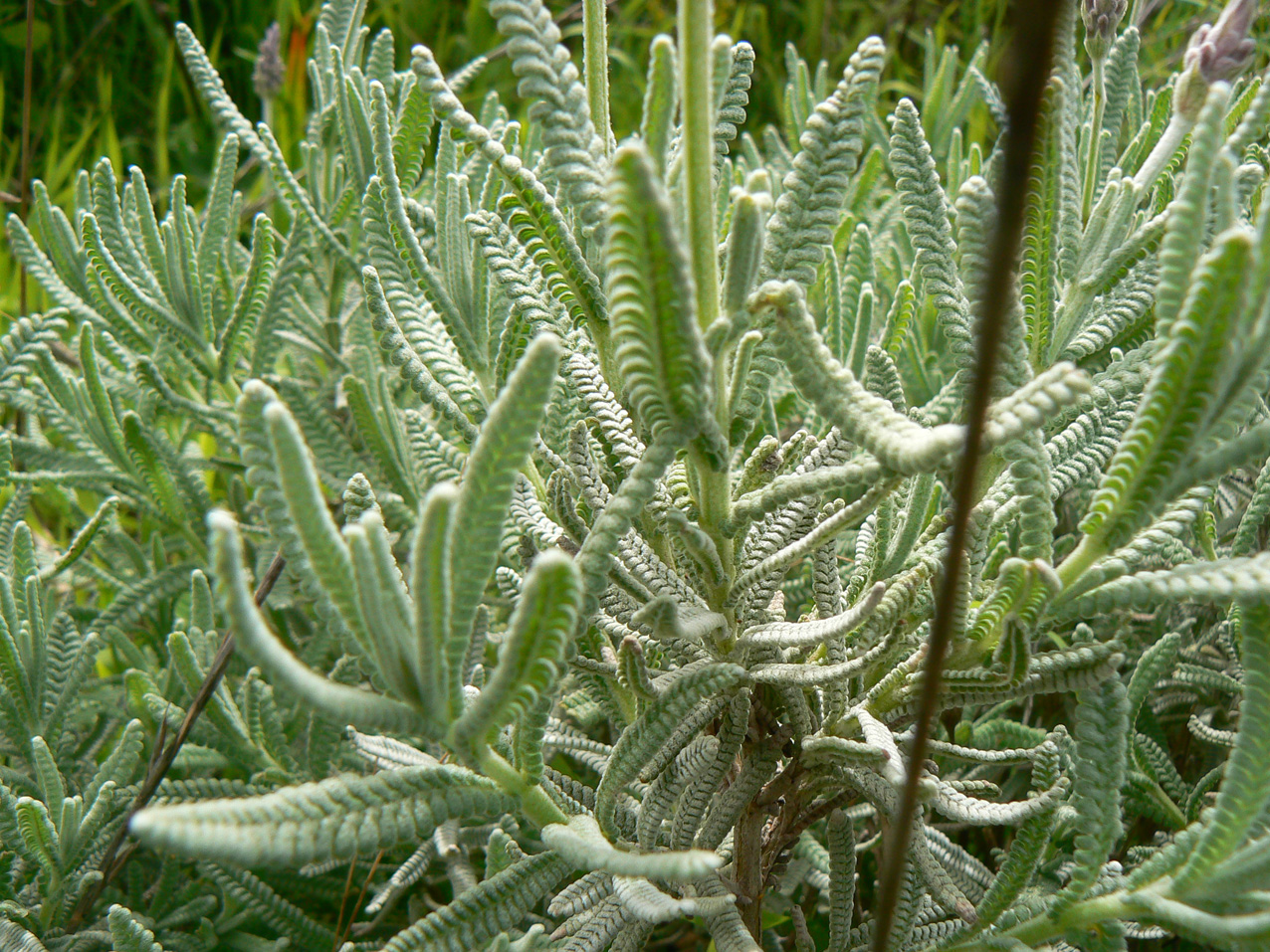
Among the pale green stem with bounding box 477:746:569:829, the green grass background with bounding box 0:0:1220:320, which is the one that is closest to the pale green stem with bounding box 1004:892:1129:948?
the pale green stem with bounding box 477:746:569:829

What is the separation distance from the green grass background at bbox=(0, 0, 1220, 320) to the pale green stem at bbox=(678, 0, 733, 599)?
251cm

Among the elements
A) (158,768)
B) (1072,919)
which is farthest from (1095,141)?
(158,768)

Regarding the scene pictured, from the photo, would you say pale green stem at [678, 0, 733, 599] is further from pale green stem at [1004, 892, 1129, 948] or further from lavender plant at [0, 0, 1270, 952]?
pale green stem at [1004, 892, 1129, 948]

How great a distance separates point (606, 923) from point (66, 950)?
54 centimetres

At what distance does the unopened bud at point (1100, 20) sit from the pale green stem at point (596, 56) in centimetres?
55

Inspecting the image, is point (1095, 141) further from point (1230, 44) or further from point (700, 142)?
point (700, 142)

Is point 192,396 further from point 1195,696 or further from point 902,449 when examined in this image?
point 1195,696

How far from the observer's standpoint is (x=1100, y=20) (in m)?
1.01

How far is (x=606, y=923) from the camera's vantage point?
748 millimetres

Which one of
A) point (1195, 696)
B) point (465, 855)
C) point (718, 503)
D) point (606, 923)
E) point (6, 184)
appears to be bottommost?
point (465, 855)

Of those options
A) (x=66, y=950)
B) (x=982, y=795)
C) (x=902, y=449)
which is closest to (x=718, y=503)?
(x=902, y=449)

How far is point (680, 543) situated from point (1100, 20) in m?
0.68

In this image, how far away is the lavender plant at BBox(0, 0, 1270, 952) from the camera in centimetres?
54

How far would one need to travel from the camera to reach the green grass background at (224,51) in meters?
3.08
